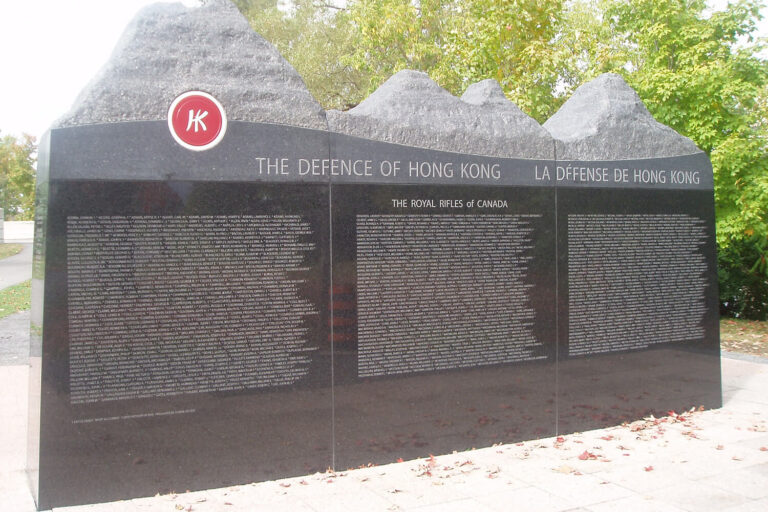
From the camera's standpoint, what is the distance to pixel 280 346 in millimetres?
5207

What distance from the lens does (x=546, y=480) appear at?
5.21m

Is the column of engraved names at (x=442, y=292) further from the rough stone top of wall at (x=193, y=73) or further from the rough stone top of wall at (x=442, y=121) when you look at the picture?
the rough stone top of wall at (x=193, y=73)

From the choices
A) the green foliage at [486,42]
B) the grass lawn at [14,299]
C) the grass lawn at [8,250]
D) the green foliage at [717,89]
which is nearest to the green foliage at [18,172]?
the grass lawn at [8,250]

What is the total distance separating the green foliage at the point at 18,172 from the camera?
5666cm

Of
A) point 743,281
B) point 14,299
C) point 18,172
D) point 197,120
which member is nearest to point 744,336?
point 743,281

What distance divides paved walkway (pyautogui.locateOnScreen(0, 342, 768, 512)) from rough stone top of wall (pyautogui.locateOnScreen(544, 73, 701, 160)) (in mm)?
2809

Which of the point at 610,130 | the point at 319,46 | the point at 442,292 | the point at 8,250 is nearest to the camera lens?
the point at 442,292

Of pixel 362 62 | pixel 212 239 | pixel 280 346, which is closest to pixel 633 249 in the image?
pixel 280 346

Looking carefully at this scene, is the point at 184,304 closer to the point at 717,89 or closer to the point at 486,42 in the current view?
the point at 486,42

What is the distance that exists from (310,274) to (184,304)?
993 mm

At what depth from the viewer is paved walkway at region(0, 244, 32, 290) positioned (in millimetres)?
22750

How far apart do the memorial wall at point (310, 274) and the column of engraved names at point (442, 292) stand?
0.02 meters

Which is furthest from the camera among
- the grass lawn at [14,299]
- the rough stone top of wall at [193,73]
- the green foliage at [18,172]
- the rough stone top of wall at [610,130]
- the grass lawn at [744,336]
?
the green foliage at [18,172]

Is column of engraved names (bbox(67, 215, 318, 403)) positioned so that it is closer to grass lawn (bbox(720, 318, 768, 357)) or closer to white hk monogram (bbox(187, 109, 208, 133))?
white hk monogram (bbox(187, 109, 208, 133))
